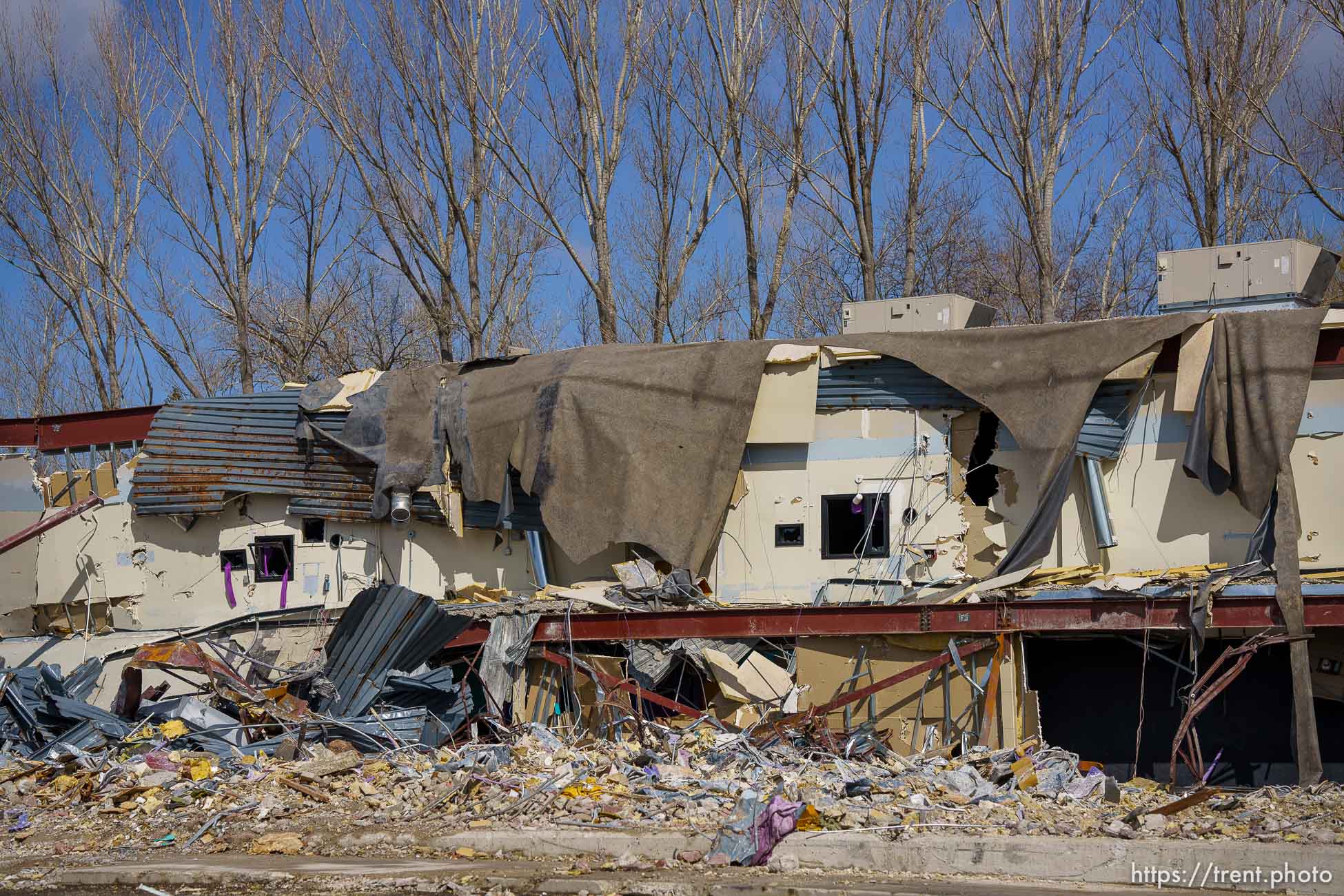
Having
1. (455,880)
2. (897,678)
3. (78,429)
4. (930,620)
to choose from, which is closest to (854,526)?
(930,620)

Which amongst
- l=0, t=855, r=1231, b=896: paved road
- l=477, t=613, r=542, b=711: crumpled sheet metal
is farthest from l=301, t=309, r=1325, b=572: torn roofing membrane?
l=0, t=855, r=1231, b=896: paved road

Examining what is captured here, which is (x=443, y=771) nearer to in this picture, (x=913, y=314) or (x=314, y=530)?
(x=314, y=530)

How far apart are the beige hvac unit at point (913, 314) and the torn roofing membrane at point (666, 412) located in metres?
Answer: 1.59

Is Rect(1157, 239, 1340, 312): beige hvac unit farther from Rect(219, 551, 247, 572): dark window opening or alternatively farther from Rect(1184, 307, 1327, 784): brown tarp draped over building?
Rect(219, 551, 247, 572): dark window opening

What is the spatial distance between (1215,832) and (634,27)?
18.4 meters

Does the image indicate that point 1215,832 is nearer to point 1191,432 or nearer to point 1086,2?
point 1191,432

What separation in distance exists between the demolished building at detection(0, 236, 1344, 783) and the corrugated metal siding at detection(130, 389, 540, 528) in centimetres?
4

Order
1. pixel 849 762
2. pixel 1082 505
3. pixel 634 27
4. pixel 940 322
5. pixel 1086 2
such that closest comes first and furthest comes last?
pixel 849 762 < pixel 1082 505 < pixel 940 322 < pixel 1086 2 < pixel 634 27

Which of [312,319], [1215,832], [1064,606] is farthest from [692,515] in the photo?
[312,319]

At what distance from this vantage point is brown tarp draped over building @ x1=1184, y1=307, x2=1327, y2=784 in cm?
1277

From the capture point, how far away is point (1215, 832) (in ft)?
32.4

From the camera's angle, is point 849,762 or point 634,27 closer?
point 849,762

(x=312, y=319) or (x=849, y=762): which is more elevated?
(x=312, y=319)

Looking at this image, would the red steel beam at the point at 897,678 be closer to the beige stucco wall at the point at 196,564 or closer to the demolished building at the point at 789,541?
the demolished building at the point at 789,541
